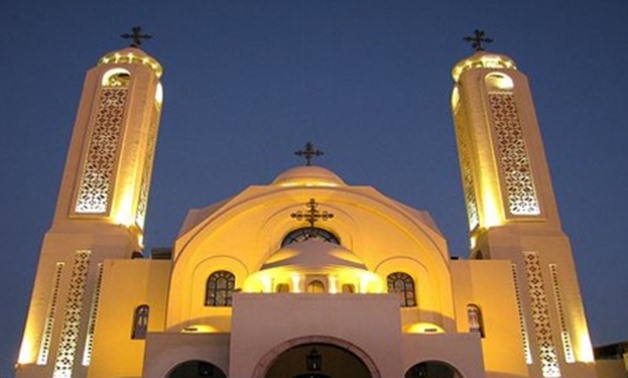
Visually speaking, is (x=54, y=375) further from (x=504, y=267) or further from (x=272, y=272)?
(x=504, y=267)

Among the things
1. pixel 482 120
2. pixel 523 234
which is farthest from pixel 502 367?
pixel 482 120

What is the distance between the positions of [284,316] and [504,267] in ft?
23.3

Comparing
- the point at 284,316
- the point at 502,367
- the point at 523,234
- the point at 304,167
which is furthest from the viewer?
the point at 304,167

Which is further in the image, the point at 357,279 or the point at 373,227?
the point at 373,227

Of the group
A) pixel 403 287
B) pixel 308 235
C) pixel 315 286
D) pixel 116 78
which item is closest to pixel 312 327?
pixel 315 286

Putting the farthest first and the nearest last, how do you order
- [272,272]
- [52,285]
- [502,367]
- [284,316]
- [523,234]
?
[523,234], [52,285], [502,367], [272,272], [284,316]

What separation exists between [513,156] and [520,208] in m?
1.81

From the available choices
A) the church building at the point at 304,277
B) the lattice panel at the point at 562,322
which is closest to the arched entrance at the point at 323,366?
the church building at the point at 304,277

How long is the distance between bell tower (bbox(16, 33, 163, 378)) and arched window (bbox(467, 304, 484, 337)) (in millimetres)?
9632

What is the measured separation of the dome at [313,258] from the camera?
47.9ft

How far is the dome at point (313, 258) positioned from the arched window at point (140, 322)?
3.71 meters

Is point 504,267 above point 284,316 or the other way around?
above

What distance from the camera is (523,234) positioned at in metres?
18.1

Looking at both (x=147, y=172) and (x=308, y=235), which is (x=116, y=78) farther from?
(x=308, y=235)
